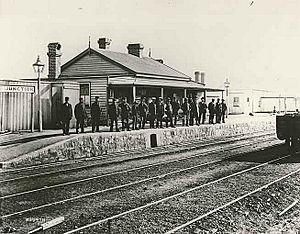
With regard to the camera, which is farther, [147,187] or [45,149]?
[45,149]

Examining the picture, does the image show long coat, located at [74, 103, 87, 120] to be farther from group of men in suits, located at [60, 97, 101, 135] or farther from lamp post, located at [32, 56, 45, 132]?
lamp post, located at [32, 56, 45, 132]

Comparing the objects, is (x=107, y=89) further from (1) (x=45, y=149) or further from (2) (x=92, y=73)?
(1) (x=45, y=149)

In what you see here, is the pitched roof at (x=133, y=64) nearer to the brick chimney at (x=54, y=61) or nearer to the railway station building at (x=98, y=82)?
the railway station building at (x=98, y=82)

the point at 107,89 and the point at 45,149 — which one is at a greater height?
the point at 107,89

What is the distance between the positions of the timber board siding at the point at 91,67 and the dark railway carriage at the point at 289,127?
39.1 feet

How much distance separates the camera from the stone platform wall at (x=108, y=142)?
44.4ft

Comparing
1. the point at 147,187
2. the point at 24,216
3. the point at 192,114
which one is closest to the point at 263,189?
the point at 147,187

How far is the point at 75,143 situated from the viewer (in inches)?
592

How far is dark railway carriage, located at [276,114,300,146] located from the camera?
684 inches

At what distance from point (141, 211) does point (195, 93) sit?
82.7 ft

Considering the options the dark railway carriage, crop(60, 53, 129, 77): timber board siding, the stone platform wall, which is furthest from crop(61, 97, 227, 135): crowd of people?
crop(60, 53, 129, 77): timber board siding

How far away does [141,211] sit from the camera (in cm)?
761

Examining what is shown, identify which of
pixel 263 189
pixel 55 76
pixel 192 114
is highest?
pixel 55 76

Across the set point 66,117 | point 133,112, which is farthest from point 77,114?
point 133,112
